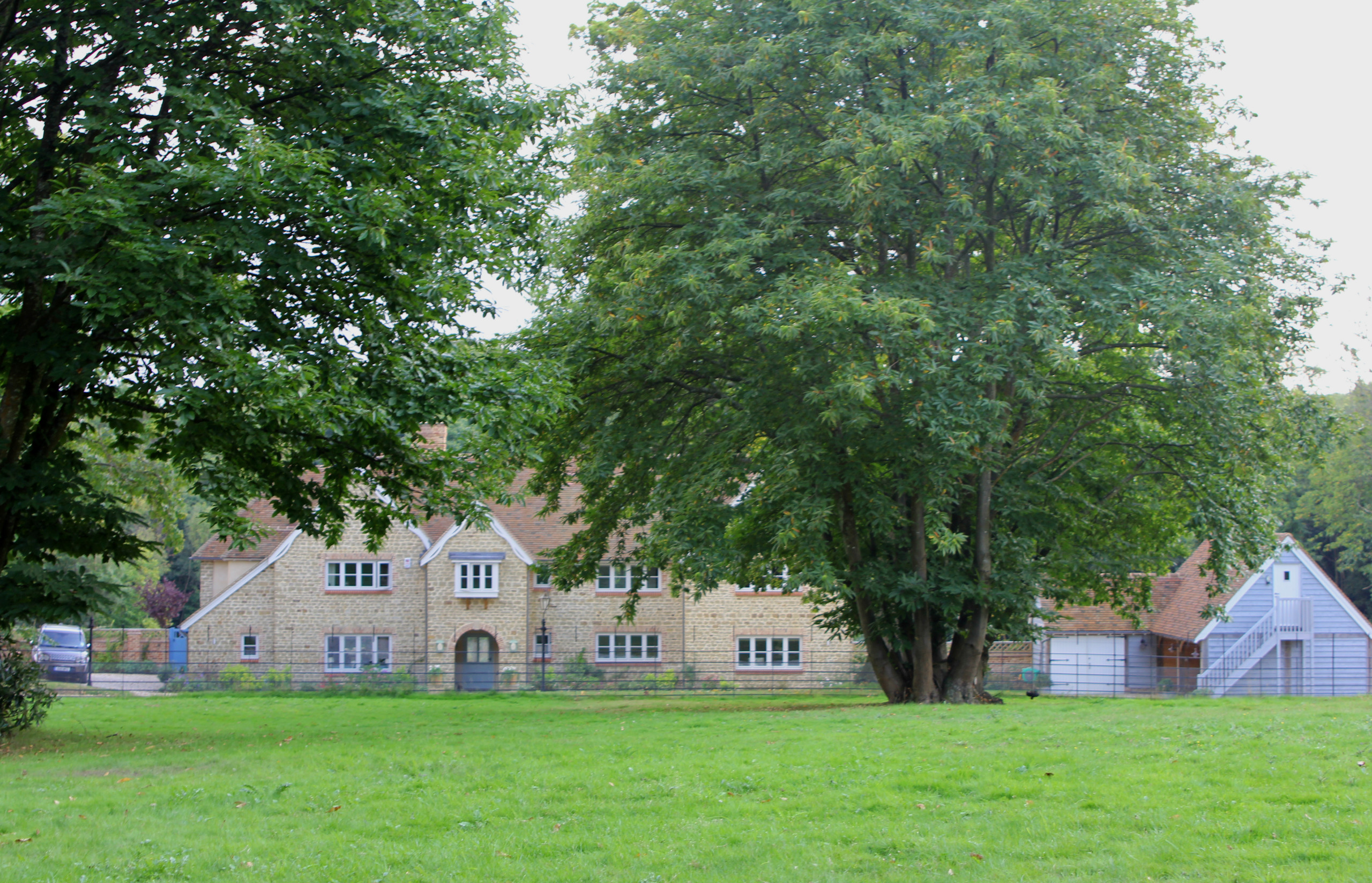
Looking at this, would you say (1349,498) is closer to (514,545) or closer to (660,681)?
(660,681)

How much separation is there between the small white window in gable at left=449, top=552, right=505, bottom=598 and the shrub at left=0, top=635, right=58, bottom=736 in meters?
23.4

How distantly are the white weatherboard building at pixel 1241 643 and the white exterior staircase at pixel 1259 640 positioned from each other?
4cm

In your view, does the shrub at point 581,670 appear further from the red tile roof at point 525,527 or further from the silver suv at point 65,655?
the silver suv at point 65,655

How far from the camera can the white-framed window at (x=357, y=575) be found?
4019cm

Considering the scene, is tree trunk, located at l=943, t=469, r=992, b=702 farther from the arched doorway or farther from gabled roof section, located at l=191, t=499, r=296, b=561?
gabled roof section, located at l=191, t=499, r=296, b=561

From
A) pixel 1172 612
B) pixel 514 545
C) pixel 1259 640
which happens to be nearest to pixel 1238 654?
pixel 1259 640

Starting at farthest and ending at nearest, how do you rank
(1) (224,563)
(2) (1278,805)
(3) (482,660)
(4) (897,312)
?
(1) (224,563) → (3) (482,660) → (4) (897,312) → (2) (1278,805)

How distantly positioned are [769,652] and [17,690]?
2778 cm

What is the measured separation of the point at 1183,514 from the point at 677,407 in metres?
9.15

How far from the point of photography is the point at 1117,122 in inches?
717

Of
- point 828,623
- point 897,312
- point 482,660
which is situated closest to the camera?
point 897,312

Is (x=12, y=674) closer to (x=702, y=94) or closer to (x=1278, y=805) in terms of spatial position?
(x=702, y=94)

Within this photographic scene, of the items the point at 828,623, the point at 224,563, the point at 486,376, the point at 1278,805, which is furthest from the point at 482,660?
the point at 1278,805

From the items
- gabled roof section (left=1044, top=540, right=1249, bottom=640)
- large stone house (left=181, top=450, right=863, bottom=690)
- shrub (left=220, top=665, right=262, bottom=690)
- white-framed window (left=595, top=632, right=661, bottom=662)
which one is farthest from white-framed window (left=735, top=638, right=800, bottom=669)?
shrub (left=220, top=665, right=262, bottom=690)
